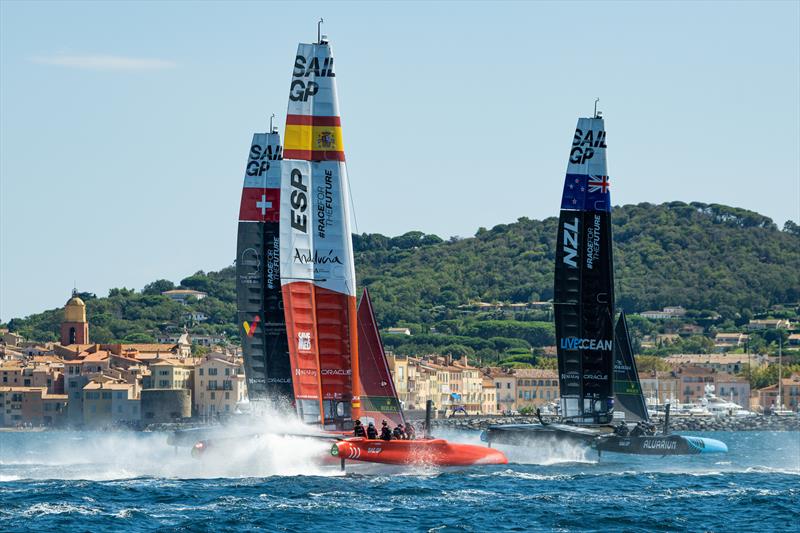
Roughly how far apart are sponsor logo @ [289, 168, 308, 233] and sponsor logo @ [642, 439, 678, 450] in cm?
1444

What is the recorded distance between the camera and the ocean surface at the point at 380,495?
112ft

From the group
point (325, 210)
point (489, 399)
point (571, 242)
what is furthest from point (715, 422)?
point (325, 210)

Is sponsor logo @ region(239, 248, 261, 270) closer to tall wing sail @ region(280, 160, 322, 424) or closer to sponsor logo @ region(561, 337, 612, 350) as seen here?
tall wing sail @ region(280, 160, 322, 424)

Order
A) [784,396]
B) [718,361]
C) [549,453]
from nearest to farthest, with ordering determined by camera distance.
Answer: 1. [549,453]
2. [784,396]
3. [718,361]

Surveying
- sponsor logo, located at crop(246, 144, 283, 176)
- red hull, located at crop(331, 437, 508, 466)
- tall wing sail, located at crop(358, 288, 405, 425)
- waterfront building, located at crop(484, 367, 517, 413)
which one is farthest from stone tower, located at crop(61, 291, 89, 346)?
red hull, located at crop(331, 437, 508, 466)

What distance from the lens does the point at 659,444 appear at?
2052 inches

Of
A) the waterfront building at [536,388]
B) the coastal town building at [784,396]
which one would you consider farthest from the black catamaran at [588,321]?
the coastal town building at [784,396]

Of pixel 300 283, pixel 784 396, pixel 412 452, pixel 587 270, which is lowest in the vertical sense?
pixel 412 452

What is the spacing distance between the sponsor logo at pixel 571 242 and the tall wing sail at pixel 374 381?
7647mm

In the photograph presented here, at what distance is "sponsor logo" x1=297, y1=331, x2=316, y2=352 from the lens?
146 feet

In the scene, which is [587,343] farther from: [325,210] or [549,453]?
[325,210]

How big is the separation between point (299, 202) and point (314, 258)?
1.52 meters

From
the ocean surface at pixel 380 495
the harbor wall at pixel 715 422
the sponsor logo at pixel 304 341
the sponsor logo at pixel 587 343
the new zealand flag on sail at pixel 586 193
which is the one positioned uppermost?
the new zealand flag on sail at pixel 586 193

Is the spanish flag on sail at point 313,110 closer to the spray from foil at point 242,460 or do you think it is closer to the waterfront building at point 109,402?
the spray from foil at point 242,460
